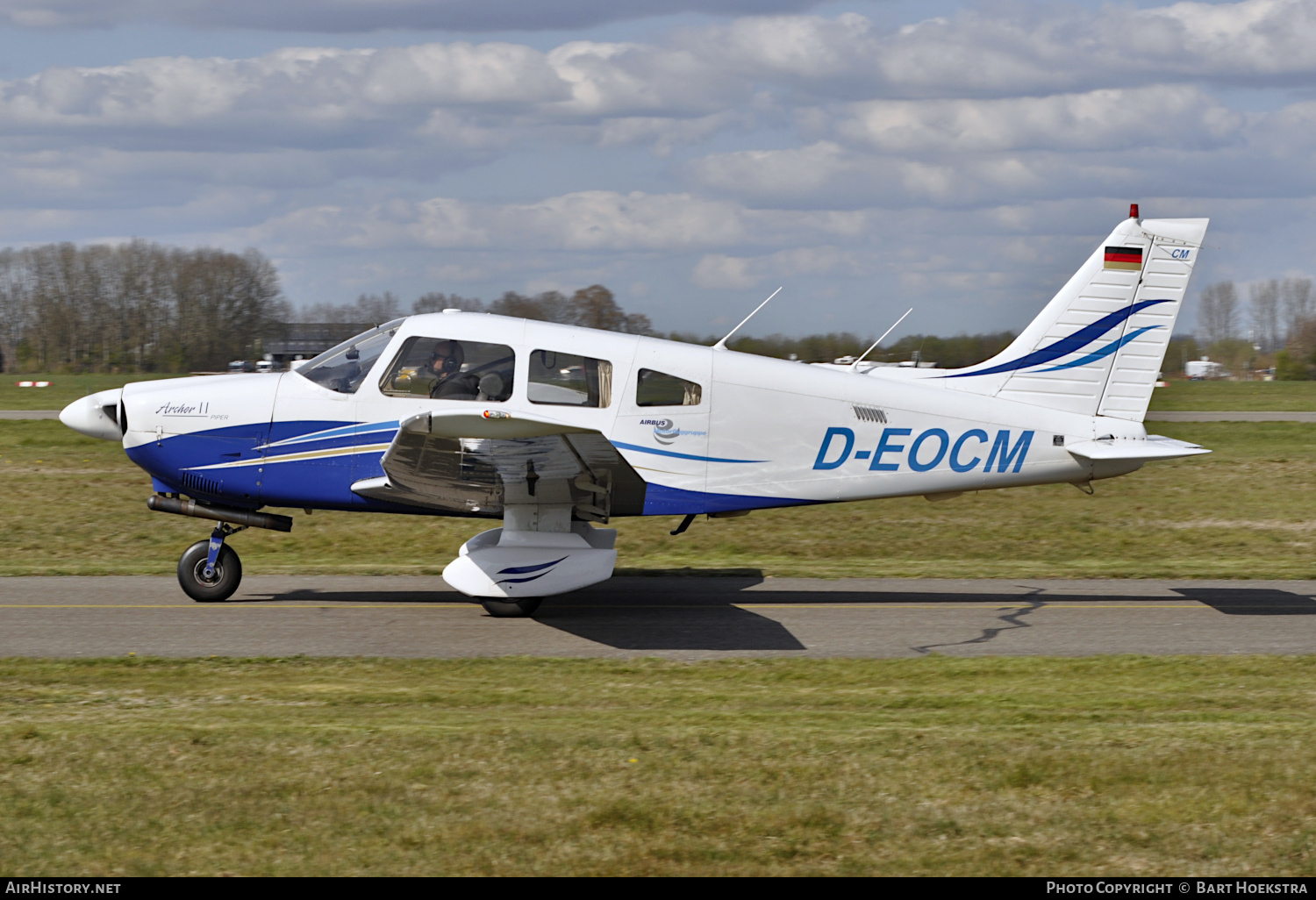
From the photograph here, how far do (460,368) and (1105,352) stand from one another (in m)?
5.33

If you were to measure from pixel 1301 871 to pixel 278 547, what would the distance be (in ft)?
34.2

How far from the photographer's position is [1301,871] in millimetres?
4082

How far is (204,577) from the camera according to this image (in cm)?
938

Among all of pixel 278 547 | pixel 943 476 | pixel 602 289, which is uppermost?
pixel 602 289

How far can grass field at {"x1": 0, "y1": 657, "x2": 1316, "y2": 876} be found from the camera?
4.21 m

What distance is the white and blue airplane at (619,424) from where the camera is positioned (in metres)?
8.82

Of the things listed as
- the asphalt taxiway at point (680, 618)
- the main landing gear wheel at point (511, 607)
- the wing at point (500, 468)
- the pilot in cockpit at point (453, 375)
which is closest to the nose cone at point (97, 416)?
the asphalt taxiway at point (680, 618)

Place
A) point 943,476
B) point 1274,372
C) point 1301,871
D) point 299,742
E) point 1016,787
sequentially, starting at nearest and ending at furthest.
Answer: point 1301,871 → point 1016,787 → point 299,742 → point 943,476 → point 1274,372

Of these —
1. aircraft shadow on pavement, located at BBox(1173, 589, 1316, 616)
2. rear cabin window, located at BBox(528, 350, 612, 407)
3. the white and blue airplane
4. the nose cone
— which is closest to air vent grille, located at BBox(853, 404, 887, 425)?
the white and blue airplane

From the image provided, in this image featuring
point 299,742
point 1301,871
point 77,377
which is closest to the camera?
point 1301,871

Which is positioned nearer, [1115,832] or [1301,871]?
[1301,871]

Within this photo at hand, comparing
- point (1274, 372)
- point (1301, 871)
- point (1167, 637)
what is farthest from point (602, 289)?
point (1274, 372)

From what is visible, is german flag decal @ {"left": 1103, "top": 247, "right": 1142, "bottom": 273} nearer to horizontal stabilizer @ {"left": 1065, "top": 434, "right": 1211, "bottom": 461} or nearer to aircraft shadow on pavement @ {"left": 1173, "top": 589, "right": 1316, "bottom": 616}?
horizontal stabilizer @ {"left": 1065, "top": 434, "right": 1211, "bottom": 461}

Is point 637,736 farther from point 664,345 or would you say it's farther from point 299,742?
point 664,345
